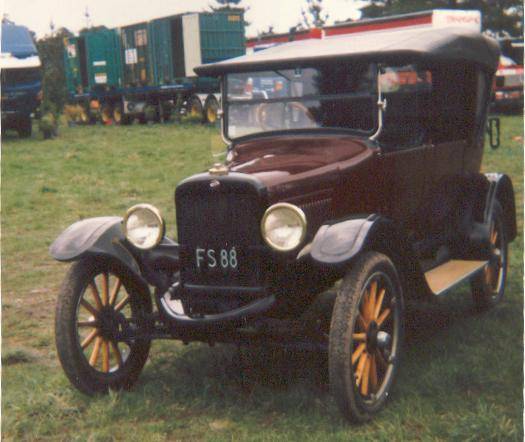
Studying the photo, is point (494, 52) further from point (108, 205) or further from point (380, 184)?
point (108, 205)

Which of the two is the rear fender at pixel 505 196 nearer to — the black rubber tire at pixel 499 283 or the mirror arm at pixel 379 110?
the black rubber tire at pixel 499 283

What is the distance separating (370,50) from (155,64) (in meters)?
23.5

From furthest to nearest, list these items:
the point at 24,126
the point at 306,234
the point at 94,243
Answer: the point at 24,126 < the point at 94,243 < the point at 306,234

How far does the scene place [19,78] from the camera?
1981 cm

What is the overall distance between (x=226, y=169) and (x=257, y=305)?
68cm

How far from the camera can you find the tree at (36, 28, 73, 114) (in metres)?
30.7

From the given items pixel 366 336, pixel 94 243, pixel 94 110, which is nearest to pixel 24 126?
pixel 94 110

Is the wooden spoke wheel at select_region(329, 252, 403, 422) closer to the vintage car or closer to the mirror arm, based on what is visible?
the vintage car

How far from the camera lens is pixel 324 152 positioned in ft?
15.2

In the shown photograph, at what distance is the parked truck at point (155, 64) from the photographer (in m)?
25.8

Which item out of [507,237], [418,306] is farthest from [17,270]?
[507,237]

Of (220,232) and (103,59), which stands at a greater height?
(220,232)

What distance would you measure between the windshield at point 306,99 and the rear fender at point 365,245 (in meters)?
0.82

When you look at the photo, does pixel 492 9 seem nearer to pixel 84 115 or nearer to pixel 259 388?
pixel 84 115
